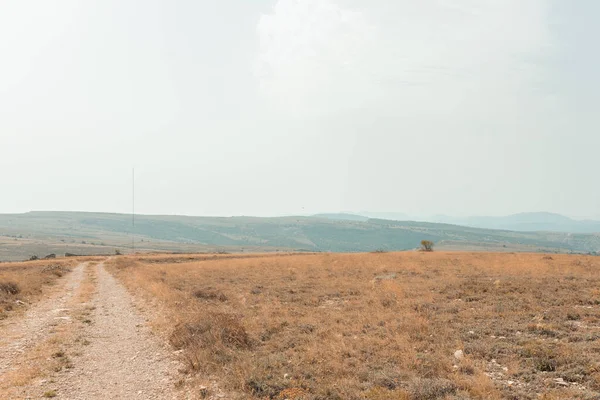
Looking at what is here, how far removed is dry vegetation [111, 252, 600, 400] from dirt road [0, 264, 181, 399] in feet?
3.37

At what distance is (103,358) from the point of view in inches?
522

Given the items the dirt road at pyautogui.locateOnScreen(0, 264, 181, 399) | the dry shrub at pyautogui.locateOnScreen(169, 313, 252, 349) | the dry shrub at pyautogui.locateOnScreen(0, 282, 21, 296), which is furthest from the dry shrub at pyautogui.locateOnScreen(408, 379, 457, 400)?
the dry shrub at pyautogui.locateOnScreen(0, 282, 21, 296)

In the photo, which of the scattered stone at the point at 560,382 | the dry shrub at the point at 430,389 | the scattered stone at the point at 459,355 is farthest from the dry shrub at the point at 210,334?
the scattered stone at the point at 560,382

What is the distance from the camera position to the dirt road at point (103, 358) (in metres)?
10.1

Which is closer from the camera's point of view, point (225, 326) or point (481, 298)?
point (225, 326)

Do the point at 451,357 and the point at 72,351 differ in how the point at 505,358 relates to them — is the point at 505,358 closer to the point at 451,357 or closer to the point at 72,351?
the point at 451,357

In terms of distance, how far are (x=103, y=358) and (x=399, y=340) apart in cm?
1053

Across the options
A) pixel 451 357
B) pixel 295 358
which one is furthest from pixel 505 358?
pixel 295 358

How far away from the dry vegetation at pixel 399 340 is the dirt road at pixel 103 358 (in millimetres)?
1028

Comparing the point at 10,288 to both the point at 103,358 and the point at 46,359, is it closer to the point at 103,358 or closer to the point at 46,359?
the point at 46,359

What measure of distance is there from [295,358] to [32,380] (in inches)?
305

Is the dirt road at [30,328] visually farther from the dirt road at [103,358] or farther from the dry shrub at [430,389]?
the dry shrub at [430,389]

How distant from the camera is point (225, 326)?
14336mm

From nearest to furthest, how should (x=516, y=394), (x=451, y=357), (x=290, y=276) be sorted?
(x=516, y=394) → (x=451, y=357) → (x=290, y=276)
